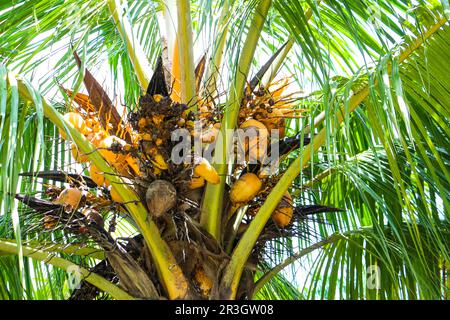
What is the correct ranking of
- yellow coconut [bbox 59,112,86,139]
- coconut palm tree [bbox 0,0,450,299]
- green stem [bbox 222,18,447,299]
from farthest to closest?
yellow coconut [bbox 59,112,86,139]
green stem [bbox 222,18,447,299]
coconut palm tree [bbox 0,0,450,299]

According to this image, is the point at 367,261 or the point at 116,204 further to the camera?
the point at 367,261

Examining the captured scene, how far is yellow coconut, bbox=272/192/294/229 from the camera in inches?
83.6

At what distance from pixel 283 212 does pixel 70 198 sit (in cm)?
61

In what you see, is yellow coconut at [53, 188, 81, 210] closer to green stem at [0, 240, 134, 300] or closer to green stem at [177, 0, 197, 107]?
green stem at [0, 240, 134, 300]

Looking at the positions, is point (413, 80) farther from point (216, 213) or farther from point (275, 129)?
point (216, 213)

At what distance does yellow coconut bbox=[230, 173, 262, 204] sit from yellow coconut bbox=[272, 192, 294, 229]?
0.10 m

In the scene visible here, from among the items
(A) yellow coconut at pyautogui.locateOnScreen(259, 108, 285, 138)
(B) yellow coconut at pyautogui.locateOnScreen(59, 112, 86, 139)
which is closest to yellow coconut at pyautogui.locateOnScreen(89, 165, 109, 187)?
(B) yellow coconut at pyautogui.locateOnScreen(59, 112, 86, 139)

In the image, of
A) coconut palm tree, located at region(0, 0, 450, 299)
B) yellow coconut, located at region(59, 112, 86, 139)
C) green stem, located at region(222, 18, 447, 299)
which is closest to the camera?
coconut palm tree, located at region(0, 0, 450, 299)

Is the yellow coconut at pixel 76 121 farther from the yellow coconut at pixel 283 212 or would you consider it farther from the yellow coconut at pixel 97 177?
the yellow coconut at pixel 283 212
